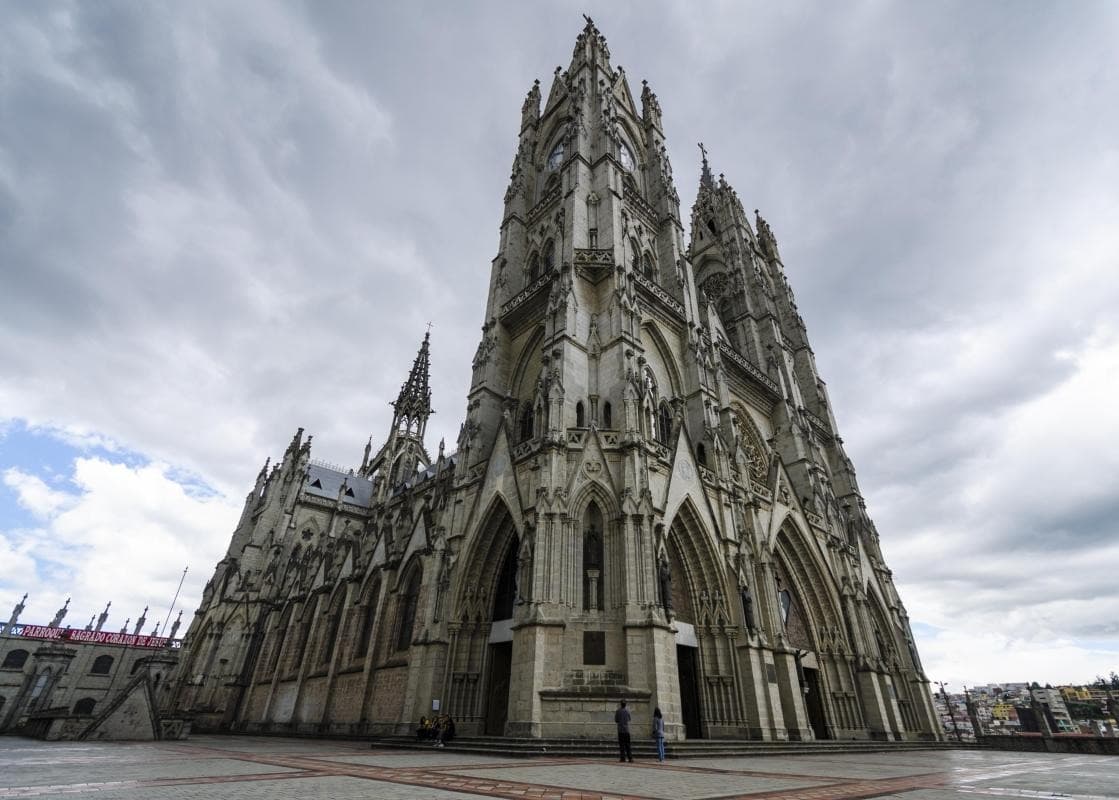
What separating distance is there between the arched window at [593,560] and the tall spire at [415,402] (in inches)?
1392

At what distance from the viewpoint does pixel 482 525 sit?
708 inches

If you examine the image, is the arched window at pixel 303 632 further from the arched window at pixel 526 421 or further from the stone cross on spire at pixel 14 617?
the stone cross on spire at pixel 14 617

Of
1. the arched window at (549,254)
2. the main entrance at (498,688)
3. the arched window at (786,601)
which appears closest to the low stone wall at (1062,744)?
the arched window at (786,601)

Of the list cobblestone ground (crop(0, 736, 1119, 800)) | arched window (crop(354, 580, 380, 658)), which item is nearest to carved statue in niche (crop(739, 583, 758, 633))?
cobblestone ground (crop(0, 736, 1119, 800))

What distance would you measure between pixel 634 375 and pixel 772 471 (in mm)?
9325

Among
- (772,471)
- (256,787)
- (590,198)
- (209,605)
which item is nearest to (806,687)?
(772,471)

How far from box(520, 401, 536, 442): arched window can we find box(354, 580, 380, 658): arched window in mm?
9428

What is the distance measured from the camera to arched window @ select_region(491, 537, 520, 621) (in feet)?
57.6

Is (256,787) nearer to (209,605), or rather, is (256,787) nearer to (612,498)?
(612,498)

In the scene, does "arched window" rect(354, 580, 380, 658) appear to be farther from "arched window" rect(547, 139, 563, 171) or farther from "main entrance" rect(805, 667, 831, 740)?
"arched window" rect(547, 139, 563, 171)

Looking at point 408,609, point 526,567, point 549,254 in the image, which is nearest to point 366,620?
point 408,609

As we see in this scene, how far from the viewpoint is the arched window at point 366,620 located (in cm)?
2267

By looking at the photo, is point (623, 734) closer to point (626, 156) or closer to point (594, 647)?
point (594, 647)

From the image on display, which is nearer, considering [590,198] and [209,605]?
[590,198]
